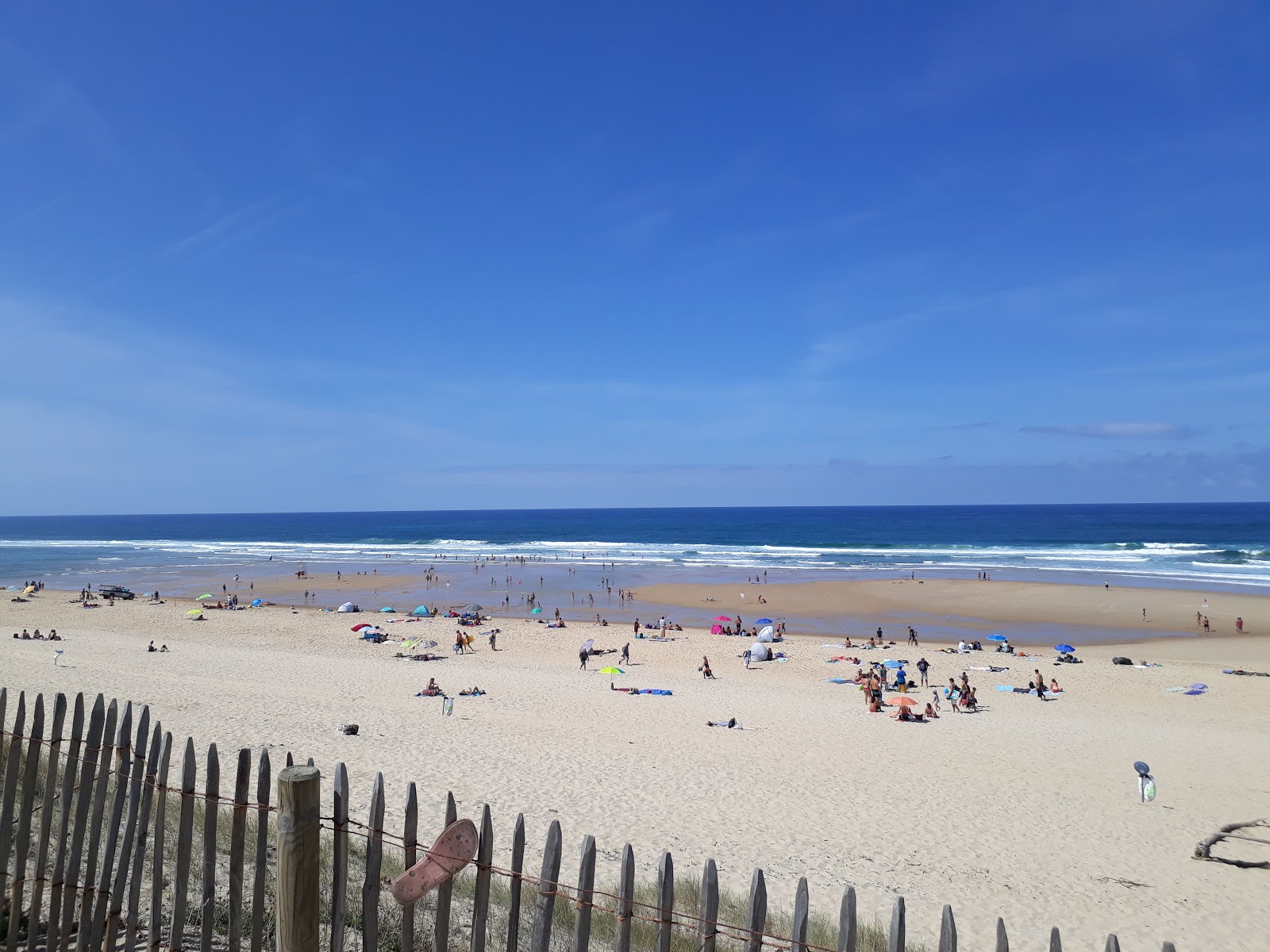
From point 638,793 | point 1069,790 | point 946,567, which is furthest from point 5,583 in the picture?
point 946,567

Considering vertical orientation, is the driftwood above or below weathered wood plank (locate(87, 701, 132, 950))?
below

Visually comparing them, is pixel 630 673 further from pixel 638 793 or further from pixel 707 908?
pixel 707 908

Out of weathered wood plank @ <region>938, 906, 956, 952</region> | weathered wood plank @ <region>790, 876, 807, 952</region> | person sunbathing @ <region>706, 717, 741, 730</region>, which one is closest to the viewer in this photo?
weathered wood plank @ <region>938, 906, 956, 952</region>

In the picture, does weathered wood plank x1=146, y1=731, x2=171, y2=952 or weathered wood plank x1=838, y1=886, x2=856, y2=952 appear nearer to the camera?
weathered wood plank x1=838, y1=886, x2=856, y2=952

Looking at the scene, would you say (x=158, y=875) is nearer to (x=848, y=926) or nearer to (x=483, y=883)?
(x=483, y=883)

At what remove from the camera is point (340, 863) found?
3428 mm

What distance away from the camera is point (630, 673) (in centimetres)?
2580

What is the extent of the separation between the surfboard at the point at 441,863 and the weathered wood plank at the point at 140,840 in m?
1.55

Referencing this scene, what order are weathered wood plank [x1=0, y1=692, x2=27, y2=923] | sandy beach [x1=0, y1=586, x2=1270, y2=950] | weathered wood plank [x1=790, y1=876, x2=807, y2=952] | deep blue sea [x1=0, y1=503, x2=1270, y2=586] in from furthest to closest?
deep blue sea [x1=0, y1=503, x2=1270, y2=586]
sandy beach [x1=0, y1=586, x2=1270, y2=950]
weathered wood plank [x1=0, y1=692, x2=27, y2=923]
weathered wood plank [x1=790, y1=876, x2=807, y2=952]

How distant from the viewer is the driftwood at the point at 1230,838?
402 inches

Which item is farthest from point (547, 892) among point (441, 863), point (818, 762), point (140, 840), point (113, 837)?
point (818, 762)

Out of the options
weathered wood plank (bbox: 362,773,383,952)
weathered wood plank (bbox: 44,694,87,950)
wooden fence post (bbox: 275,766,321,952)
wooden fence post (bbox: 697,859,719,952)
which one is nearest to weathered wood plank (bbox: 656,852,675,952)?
wooden fence post (bbox: 697,859,719,952)

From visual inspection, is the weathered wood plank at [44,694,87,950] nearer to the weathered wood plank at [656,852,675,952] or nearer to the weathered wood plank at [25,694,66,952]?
the weathered wood plank at [25,694,66,952]

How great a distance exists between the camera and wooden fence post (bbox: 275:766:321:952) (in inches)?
118
